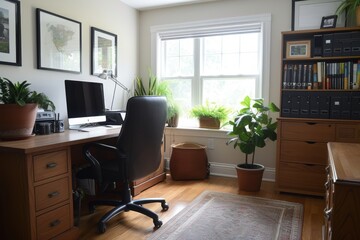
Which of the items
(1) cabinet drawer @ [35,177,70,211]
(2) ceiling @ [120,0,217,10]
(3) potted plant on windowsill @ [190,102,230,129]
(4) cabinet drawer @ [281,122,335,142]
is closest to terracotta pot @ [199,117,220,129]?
(3) potted plant on windowsill @ [190,102,230,129]

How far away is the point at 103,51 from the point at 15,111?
1.64 m

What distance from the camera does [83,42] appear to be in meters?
3.14

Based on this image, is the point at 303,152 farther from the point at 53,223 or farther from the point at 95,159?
the point at 53,223

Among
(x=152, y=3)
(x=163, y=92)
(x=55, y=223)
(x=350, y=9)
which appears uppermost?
(x=152, y=3)

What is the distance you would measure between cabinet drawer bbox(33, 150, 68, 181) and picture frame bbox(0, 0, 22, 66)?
99cm

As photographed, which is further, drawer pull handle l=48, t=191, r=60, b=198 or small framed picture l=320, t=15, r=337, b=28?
small framed picture l=320, t=15, r=337, b=28

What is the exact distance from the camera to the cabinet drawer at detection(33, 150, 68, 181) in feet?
5.99

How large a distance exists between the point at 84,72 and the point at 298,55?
2.31m

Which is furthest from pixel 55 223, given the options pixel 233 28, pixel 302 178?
pixel 233 28

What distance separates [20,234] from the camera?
71.8 inches

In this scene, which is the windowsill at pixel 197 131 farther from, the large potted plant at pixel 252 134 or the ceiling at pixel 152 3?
the ceiling at pixel 152 3

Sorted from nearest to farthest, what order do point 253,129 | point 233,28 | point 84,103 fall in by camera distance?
point 84,103, point 253,129, point 233,28

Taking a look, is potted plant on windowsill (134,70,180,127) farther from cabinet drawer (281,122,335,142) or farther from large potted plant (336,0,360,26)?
large potted plant (336,0,360,26)

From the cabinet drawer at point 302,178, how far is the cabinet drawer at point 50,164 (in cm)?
213
